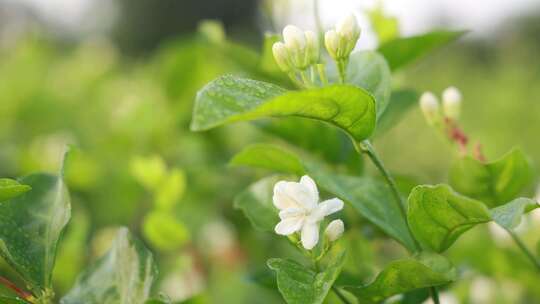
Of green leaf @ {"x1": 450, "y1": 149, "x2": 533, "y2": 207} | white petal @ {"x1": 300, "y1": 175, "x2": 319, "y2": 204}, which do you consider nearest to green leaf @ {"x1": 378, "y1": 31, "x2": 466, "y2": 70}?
green leaf @ {"x1": 450, "y1": 149, "x2": 533, "y2": 207}

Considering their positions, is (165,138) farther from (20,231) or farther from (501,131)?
(501,131)

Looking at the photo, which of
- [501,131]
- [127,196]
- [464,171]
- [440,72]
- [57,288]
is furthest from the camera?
[440,72]

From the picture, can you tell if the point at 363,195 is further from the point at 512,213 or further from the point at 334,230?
the point at 512,213

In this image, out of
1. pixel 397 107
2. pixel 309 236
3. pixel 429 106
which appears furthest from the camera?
pixel 397 107

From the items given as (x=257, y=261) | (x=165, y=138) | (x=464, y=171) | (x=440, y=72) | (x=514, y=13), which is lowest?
(x=514, y=13)

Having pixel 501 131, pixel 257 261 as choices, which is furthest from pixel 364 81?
pixel 501 131

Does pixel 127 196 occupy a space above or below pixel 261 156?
below

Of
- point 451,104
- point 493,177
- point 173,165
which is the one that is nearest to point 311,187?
point 493,177
